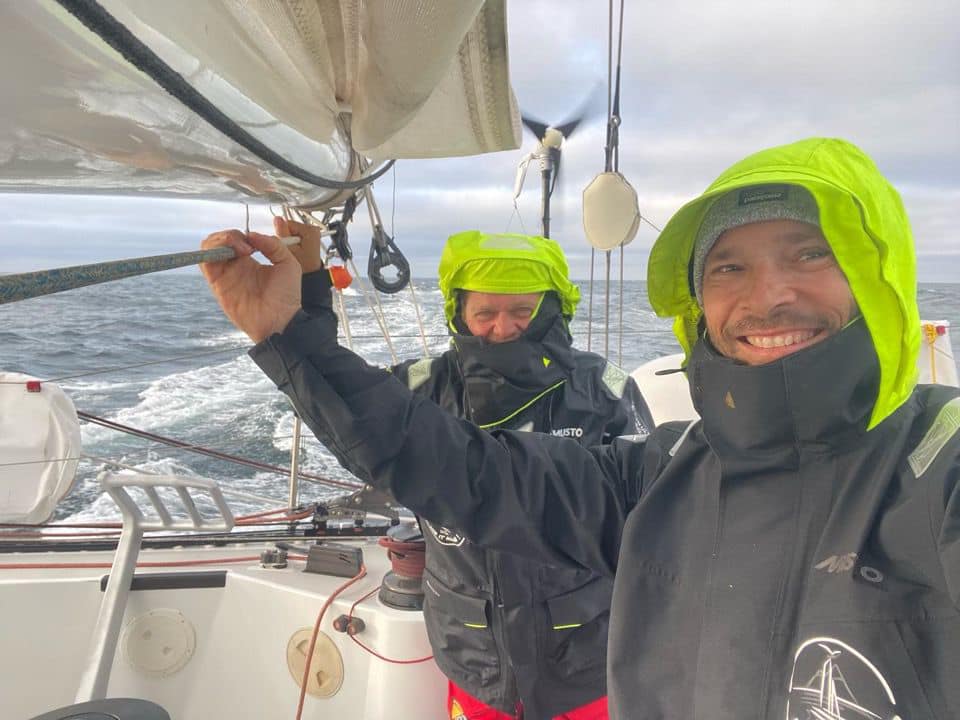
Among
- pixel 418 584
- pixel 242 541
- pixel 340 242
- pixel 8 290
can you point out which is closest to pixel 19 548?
pixel 242 541

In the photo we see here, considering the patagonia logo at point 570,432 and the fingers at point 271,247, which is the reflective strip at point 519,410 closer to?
the patagonia logo at point 570,432

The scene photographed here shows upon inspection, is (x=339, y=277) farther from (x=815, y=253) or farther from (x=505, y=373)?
(x=815, y=253)

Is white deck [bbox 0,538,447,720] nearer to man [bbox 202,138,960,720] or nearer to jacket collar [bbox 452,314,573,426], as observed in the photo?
jacket collar [bbox 452,314,573,426]

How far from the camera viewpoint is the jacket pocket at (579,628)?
1456 mm

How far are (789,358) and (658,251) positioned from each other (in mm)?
350

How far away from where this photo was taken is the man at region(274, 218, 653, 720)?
1.45 metres

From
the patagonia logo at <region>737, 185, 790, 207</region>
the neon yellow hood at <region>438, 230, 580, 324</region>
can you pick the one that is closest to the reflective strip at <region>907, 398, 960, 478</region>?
the patagonia logo at <region>737, 185, 790, 207</region>

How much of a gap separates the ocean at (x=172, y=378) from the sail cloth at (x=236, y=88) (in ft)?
8.19

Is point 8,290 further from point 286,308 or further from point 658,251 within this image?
point 658,251

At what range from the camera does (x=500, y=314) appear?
171cm

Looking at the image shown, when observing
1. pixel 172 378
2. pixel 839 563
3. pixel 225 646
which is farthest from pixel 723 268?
pixel 172 378

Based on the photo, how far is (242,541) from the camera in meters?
2.46

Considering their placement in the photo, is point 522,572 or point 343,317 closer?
point 522,572

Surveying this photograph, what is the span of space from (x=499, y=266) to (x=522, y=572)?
762mm
